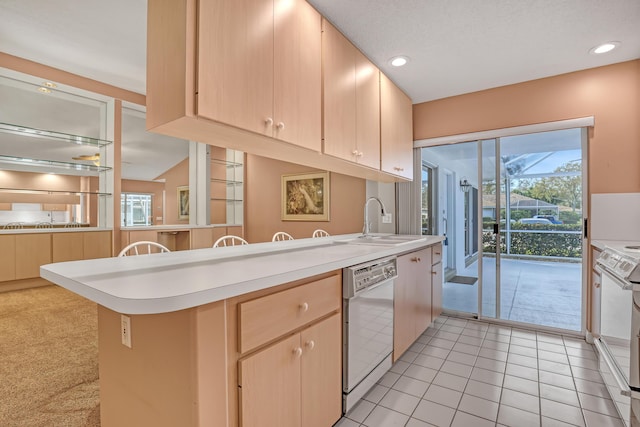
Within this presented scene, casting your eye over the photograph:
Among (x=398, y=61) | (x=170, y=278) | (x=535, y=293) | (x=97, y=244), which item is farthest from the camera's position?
(x=97, y=244)

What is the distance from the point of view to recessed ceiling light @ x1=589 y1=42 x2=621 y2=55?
2.29m

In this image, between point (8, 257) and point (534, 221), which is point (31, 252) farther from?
point (534, 221)

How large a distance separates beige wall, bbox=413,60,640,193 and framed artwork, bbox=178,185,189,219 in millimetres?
5943

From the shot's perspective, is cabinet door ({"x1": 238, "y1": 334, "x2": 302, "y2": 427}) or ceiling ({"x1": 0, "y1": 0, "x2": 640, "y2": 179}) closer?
cabinet door ({"x1": 238, "y1": 334, "x2": 302, "y2": 427})

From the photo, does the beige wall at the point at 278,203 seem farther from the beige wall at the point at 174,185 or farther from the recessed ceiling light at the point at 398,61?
the beige wall at the point at 174,185

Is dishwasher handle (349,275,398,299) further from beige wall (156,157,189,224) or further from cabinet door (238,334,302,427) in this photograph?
beige wall (156,157,189,224)

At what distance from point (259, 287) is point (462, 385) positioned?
1.71 meters

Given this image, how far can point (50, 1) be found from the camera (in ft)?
7.13

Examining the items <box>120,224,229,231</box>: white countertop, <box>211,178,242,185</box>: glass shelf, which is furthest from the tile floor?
<box>211,178,242,185</box>: glass shelf

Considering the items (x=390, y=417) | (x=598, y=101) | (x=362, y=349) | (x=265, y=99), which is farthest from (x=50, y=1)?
(x=598, y=101)

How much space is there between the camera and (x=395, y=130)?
9.68 feet

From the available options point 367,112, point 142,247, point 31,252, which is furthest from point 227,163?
point 367,112

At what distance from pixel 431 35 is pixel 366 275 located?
1.80 metres

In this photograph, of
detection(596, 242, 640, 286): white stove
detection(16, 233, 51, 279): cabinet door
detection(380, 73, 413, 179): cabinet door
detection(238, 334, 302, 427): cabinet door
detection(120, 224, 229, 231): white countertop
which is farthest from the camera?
detection(120, 224, 229, 231): white countertop
